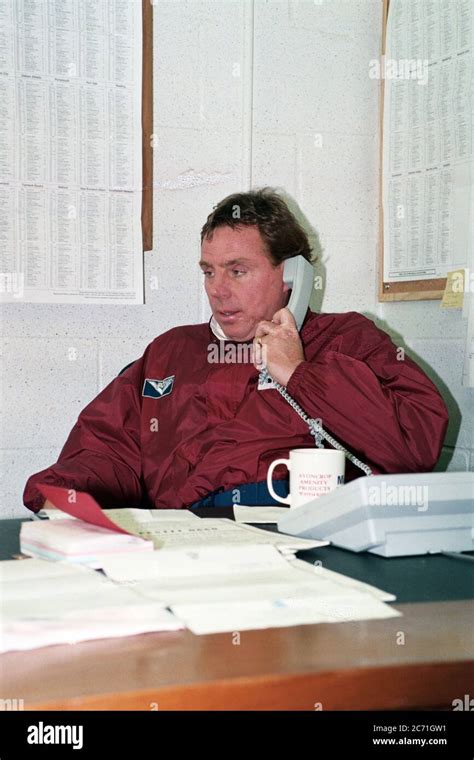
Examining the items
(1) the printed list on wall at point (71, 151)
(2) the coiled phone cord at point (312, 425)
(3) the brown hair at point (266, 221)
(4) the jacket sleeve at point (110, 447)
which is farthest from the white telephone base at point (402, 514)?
(1) the printed list on wall at point (71, 151)

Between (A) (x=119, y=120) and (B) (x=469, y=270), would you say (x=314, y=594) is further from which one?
(A) (x=119, y=120)

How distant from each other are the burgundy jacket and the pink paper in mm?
691

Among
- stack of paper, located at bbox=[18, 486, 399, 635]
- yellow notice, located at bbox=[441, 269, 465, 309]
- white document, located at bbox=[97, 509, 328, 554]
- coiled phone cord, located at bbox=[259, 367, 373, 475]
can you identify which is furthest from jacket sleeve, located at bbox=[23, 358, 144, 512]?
yellow notice, located at bbox=[441, 269, 465, 309]

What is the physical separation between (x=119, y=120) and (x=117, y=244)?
32cm

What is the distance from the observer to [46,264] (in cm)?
213

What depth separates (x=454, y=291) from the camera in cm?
216

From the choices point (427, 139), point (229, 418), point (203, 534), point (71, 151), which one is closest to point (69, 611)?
point (203, 534)

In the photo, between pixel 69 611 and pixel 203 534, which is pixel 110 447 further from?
pixel 69 611

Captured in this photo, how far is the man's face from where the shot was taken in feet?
6.35

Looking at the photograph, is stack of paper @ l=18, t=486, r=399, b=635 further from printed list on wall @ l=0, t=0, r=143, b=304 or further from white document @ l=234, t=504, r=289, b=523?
printed list on wall @ l=0, t=0, r=143, b=304

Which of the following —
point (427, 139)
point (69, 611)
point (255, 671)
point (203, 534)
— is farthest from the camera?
point (427, 139)

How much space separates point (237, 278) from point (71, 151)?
576 millimetres
